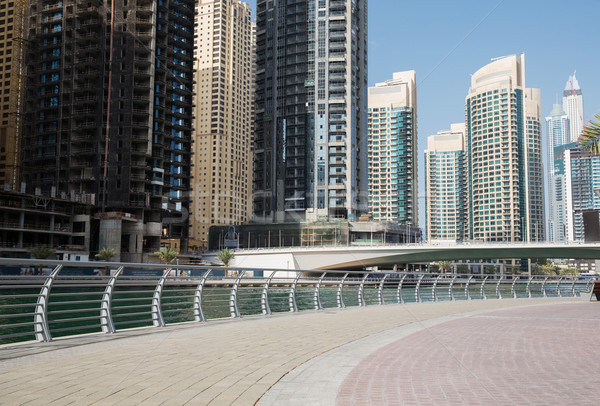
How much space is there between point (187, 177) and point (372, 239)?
44.7 metres

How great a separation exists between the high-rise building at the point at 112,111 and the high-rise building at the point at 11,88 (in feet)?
99.2

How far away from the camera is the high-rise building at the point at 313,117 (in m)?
138

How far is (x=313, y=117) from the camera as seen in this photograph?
141m

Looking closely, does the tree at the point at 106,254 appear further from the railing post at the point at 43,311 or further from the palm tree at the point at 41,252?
the railing post at the point at 43,311

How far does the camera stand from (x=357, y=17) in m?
146

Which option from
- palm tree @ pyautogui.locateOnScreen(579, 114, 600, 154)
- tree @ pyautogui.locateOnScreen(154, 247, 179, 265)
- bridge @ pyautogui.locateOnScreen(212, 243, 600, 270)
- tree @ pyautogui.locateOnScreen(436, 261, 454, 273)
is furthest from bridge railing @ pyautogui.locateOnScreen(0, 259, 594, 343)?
tree @ pyautogui.locateOnScreen(436, 261, 454, 273)

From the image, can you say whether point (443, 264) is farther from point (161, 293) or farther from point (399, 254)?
point (161, 293)

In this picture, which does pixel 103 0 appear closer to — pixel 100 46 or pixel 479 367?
pixel 100 46

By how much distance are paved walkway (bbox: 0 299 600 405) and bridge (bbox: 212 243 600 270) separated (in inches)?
3023

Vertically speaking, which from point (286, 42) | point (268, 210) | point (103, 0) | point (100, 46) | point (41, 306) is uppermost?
point (286, 42)

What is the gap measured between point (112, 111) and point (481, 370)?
9462 centimetres

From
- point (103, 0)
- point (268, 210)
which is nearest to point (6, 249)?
point (103, 0)

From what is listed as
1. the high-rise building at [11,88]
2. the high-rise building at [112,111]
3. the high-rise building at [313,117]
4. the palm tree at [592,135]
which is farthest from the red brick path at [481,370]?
the high-rise building at [11,88]

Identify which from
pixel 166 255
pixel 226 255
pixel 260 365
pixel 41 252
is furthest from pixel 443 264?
pixel 260 365
